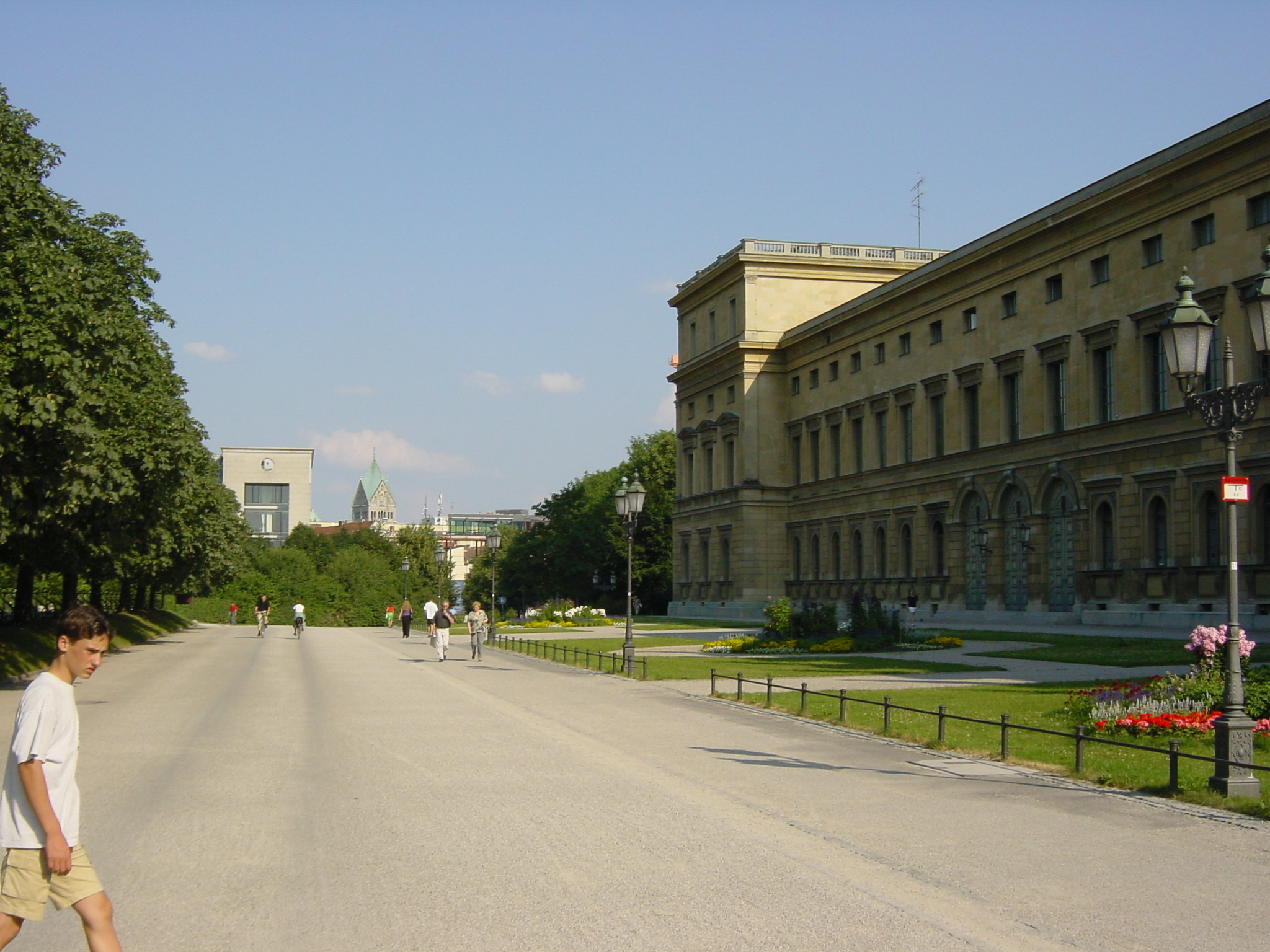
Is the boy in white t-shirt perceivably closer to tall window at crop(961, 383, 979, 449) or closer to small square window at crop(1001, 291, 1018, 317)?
small square window at crop(1001, 291, 1018, 317)

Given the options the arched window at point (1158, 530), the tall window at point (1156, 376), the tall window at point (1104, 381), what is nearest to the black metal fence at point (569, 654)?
the arched window at point (1158, 530)

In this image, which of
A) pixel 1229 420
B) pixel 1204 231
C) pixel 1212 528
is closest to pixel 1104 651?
pixel 1212 528

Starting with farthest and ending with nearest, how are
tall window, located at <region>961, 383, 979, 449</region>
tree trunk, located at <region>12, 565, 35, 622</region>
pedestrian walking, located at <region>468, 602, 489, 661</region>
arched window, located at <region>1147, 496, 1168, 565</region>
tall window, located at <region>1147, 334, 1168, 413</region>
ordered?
tall window, located at <region>961, 383, 979, 449</region> < tall window, located at <region>1147, 334, 1168, 413</region> < arched window, located at <region>1147, 496, 1168, 565</region> < pedestrian walking, located at <region>468, 602, 489, 661</region> < tree trunk, located at <region>12, 565, 35, 622</region>

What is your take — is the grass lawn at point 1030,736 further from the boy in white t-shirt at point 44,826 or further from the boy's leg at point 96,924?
the boy in white t-shirt at point 44,826

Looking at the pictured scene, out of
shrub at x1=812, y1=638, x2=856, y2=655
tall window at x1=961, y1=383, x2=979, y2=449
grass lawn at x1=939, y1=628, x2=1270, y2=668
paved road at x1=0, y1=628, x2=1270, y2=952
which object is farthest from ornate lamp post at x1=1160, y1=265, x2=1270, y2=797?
tall window at x1=961, y1=383, x2=979, y2=449

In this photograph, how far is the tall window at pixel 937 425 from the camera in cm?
6769

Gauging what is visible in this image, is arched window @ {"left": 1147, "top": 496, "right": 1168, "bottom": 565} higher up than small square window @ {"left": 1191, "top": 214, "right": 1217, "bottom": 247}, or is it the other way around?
small square window @ {"left": 1191, "top": 214, "right": 1217, "bottom": 247}

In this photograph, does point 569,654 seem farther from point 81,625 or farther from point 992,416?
point 81,625

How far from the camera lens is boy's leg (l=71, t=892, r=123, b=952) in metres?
6.23

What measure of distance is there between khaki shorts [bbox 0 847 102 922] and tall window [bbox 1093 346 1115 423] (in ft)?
170

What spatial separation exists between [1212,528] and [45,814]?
153 feet

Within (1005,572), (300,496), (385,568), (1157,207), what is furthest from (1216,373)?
(300,496)

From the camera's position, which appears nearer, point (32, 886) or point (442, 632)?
point (32, 886)

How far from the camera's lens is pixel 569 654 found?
1720 inches
